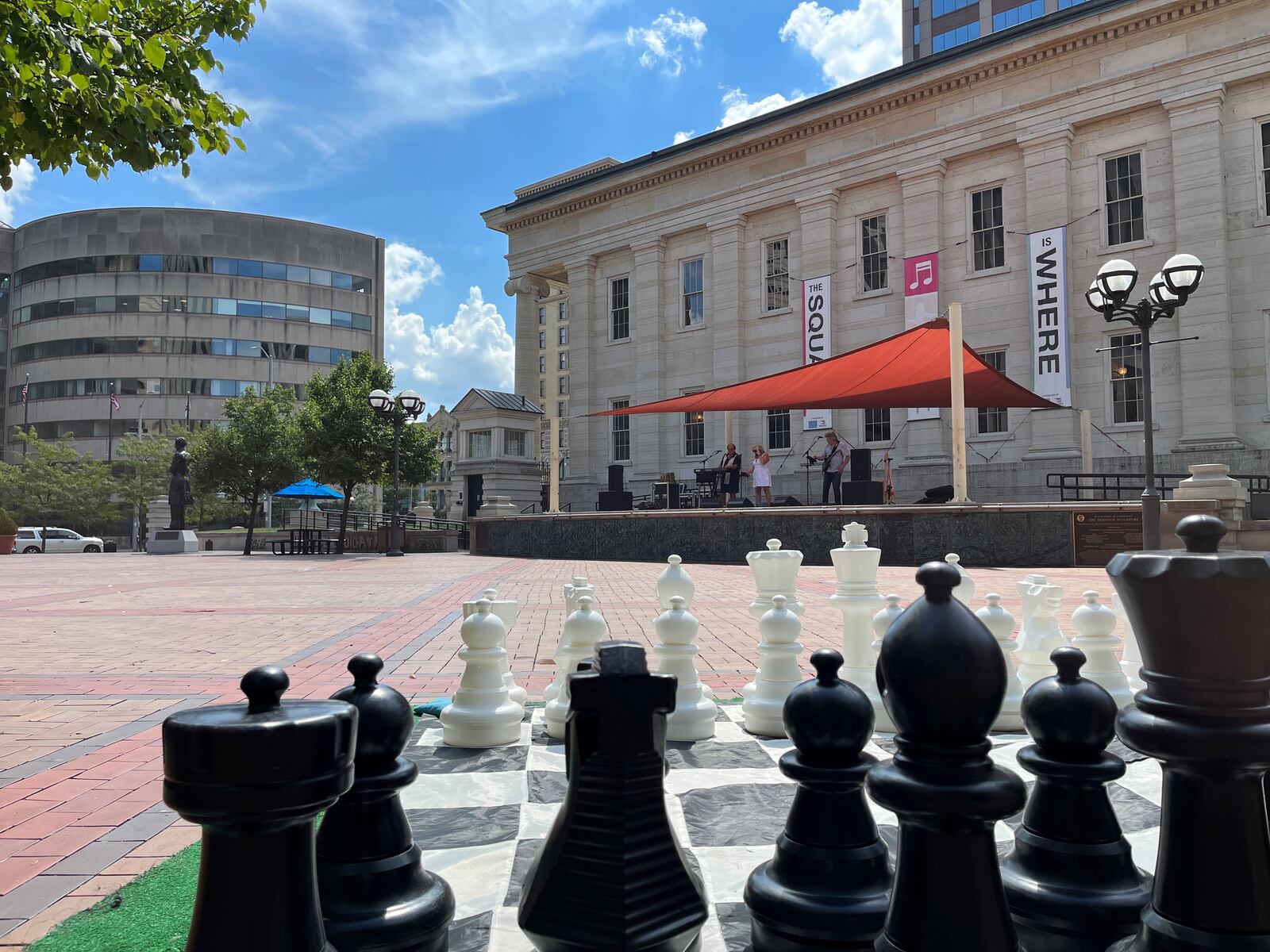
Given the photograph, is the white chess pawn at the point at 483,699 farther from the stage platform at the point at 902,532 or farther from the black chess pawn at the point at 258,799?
the stage platform at the point at 902,532

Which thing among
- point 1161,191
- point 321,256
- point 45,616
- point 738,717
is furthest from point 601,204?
point 321,256

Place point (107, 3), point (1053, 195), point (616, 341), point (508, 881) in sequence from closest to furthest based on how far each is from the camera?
point (508, 881) → point (107, 3) → point (1053, 195) → point (616, 341)

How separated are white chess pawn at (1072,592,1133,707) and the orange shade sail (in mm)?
12017

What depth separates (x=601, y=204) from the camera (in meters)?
27.1

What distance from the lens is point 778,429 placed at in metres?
23.0

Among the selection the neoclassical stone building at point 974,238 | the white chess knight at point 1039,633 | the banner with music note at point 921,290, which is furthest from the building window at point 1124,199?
the white chess knight at point 1039,633

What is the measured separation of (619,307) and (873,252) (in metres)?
8.90

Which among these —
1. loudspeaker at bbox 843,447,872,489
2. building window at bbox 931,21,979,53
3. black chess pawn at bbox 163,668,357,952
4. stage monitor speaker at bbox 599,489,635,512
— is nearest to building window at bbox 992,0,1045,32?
building window at bbox 931,21,979,53

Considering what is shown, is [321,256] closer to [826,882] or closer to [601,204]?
[601,204]

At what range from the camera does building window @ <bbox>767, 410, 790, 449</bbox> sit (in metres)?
22.8

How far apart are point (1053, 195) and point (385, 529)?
2051 centimetres

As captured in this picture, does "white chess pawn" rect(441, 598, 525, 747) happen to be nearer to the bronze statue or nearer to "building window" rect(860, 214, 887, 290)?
"building window" rect(860, 214, 887, 290)

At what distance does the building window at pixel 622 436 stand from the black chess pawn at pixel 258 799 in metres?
25.3

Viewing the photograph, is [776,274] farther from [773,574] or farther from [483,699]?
[483,699]
